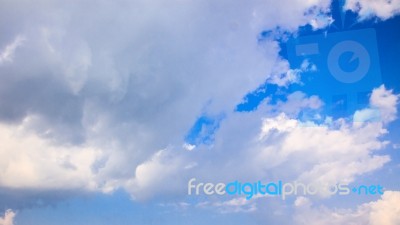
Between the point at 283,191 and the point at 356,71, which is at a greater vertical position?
the point at 356,71

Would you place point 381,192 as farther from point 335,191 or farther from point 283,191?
point 283,191

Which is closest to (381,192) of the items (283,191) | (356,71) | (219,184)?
(283,191)

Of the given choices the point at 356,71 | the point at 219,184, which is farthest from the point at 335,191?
the point at 356,71

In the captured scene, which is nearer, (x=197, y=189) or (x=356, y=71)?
(x=197, y=189)

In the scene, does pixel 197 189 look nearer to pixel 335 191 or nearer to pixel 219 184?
pixel 219 184

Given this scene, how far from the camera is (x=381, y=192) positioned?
762cm

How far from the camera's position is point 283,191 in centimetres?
755

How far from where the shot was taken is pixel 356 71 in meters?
8.57

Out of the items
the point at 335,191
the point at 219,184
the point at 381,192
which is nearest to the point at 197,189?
the point at 219,184

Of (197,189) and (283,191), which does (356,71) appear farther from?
(197,189)

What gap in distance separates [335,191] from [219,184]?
385 cm

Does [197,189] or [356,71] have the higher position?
[356,71]

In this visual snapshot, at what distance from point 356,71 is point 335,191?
4.47m

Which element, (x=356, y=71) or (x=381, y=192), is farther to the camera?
(x=356, y=71)
